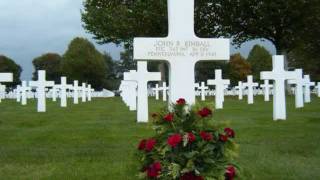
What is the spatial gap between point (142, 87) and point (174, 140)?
44.4ft

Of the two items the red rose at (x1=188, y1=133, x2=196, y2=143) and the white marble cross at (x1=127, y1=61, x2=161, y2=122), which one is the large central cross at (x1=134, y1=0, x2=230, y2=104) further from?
the white marble cross at (x1=127, y1=61, x2=161, y2=122)

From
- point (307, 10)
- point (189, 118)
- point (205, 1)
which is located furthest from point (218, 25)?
point (189, 118)

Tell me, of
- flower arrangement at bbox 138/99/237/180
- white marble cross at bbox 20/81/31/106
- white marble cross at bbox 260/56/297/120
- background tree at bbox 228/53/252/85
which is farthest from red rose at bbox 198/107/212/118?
background tree at bbox 228/53/252/85

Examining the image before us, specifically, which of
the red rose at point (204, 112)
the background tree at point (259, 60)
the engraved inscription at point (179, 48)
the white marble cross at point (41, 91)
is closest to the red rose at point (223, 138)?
the red rose at point (204, 112)

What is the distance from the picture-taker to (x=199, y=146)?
19.4 feet

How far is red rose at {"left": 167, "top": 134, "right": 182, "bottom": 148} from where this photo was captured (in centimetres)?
580

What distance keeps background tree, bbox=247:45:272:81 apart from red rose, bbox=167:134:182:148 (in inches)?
2969

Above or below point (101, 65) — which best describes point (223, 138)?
below

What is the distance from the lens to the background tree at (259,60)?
81625 millimetres

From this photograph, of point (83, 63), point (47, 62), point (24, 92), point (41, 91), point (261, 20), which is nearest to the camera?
point (41, 91)

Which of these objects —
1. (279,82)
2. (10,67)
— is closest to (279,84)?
(279,82)

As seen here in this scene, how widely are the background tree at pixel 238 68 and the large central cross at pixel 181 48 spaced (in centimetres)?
7122

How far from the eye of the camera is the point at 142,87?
1933cm

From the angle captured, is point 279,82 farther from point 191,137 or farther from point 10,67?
point 10,67
